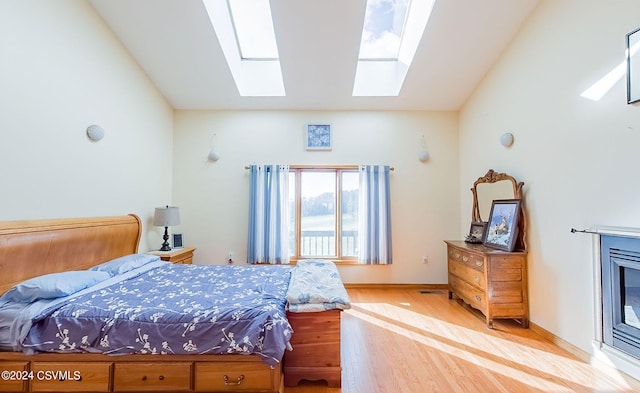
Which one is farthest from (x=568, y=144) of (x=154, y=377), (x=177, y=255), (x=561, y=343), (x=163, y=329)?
(x=177, y=255)

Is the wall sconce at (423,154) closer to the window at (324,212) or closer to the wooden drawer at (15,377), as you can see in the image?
the window at (324,212)

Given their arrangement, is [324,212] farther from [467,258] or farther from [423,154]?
[467,258]

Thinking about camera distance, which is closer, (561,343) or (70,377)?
(70,377)

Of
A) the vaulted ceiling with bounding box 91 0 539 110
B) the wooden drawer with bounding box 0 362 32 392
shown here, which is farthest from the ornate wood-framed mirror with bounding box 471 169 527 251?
the wooden drawer with bounding box 0 362 32 392

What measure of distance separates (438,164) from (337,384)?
3.42m

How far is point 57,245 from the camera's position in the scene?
2371 mm

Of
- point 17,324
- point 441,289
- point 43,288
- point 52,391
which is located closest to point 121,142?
point 43,288

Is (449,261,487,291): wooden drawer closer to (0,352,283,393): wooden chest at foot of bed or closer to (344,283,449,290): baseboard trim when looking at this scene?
(344,283,449,290): baseboard trim

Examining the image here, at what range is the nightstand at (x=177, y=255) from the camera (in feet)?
11.2

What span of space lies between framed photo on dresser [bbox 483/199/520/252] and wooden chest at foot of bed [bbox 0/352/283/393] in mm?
2711

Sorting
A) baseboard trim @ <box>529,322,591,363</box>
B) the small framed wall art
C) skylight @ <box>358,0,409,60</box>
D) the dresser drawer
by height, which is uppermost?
skylight @ <box>358,0,409,60</box>

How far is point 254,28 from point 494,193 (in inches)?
144

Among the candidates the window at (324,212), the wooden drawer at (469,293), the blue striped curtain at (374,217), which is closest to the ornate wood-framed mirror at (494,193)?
the wooden drawer at (469,293)

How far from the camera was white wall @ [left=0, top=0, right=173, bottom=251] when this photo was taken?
2.13 metres
